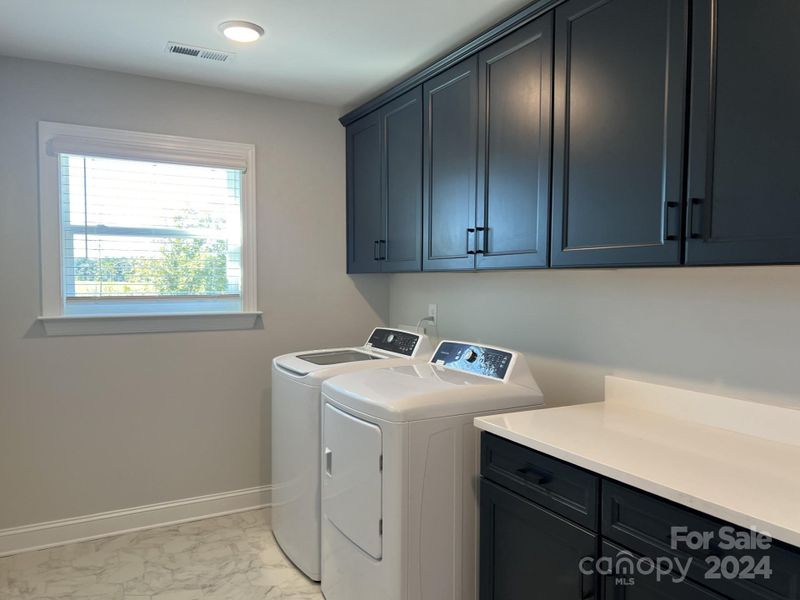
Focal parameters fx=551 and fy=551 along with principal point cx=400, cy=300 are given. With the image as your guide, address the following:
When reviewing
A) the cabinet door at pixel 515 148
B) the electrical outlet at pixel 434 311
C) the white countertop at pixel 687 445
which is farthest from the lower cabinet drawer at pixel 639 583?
the electrical outlet at pixel 434 311

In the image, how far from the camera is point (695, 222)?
4.62 feet

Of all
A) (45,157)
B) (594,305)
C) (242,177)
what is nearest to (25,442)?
(45,157)

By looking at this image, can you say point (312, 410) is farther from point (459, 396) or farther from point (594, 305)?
point (594, 305)

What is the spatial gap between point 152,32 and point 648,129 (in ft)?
6.64

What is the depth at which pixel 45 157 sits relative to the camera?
269 cm

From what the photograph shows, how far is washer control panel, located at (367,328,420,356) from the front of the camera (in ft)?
9.10

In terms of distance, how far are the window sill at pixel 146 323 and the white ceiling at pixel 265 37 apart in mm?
1260

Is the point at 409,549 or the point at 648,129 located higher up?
the point at 648,129

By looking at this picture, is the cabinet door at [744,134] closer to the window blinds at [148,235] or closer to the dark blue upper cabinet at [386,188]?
the dark blue upper cabinet at [386,188]

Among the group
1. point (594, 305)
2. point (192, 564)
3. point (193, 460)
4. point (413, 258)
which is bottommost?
point (192, 564)

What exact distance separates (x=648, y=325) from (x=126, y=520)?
2.74 metres

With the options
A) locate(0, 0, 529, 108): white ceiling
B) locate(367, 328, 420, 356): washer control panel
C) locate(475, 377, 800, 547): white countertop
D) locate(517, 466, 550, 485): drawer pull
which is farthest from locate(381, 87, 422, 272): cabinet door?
locate(517, 466, 550, 485): drawer pull

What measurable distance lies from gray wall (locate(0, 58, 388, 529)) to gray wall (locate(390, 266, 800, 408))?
3.50 feet

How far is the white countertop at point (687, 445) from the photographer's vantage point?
3.69 feet
